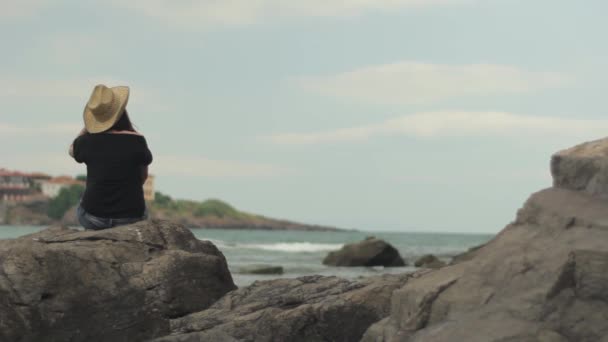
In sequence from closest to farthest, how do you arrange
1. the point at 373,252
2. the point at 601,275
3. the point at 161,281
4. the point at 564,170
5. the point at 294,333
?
the point at 601,275 < the point at 564,170 < the point at 294,333 < the point at 161,281 < the point at 373,252

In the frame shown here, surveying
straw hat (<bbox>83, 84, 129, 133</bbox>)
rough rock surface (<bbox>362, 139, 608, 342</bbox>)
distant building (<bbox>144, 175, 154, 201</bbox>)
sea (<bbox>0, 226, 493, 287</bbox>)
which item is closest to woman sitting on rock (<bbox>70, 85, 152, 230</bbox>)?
straw hat (<bbox>83, 84, 129, 133</bbox>)

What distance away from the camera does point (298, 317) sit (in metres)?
7.39

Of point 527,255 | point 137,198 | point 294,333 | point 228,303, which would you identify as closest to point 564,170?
point 527,255

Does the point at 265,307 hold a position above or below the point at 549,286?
below

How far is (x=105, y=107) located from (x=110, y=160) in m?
0.54

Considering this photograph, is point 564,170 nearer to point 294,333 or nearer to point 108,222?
point 294,333

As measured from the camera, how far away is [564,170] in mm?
6273

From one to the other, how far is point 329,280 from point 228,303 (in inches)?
37.7

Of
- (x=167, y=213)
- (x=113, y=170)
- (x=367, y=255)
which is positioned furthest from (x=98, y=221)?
(x=167, y=213)

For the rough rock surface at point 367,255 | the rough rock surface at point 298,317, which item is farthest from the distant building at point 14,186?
the rough rock surface at point 298,317

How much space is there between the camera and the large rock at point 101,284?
7.61 meters

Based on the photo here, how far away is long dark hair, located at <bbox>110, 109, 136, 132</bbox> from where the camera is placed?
862 cm

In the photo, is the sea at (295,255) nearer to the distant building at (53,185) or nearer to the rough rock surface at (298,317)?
the rough rock surface at (298,317)

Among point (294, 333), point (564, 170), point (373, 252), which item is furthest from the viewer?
point (373, 252)
